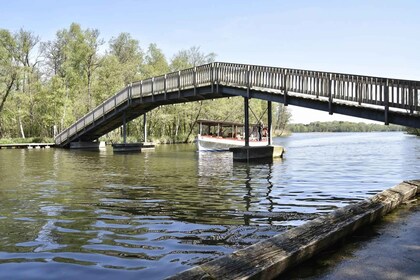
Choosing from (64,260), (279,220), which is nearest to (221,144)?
(279,220)

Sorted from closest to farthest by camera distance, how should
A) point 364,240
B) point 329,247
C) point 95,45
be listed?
1. point 329,247
2. point 364,240
3. point 95,45

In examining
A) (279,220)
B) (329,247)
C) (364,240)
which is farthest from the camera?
(279,220)

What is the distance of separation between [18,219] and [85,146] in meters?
38.5

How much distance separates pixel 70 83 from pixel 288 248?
221 feet

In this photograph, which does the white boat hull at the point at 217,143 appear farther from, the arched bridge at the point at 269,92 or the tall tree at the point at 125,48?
the tall tree at the point at 125,48

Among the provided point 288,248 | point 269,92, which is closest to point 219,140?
point 269,92

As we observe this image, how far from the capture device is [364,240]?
6.32m

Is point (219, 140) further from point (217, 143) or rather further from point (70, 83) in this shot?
point (70, 83)

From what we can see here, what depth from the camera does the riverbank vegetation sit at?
59.6 m

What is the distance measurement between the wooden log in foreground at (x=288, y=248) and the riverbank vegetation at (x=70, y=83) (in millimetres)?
57138

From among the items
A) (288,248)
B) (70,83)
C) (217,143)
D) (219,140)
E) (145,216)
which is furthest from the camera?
(70,83)

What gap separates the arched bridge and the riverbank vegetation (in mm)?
20238

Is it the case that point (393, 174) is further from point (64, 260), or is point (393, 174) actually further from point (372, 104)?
point (64, 260)

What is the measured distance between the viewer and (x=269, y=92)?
24.9 meters
